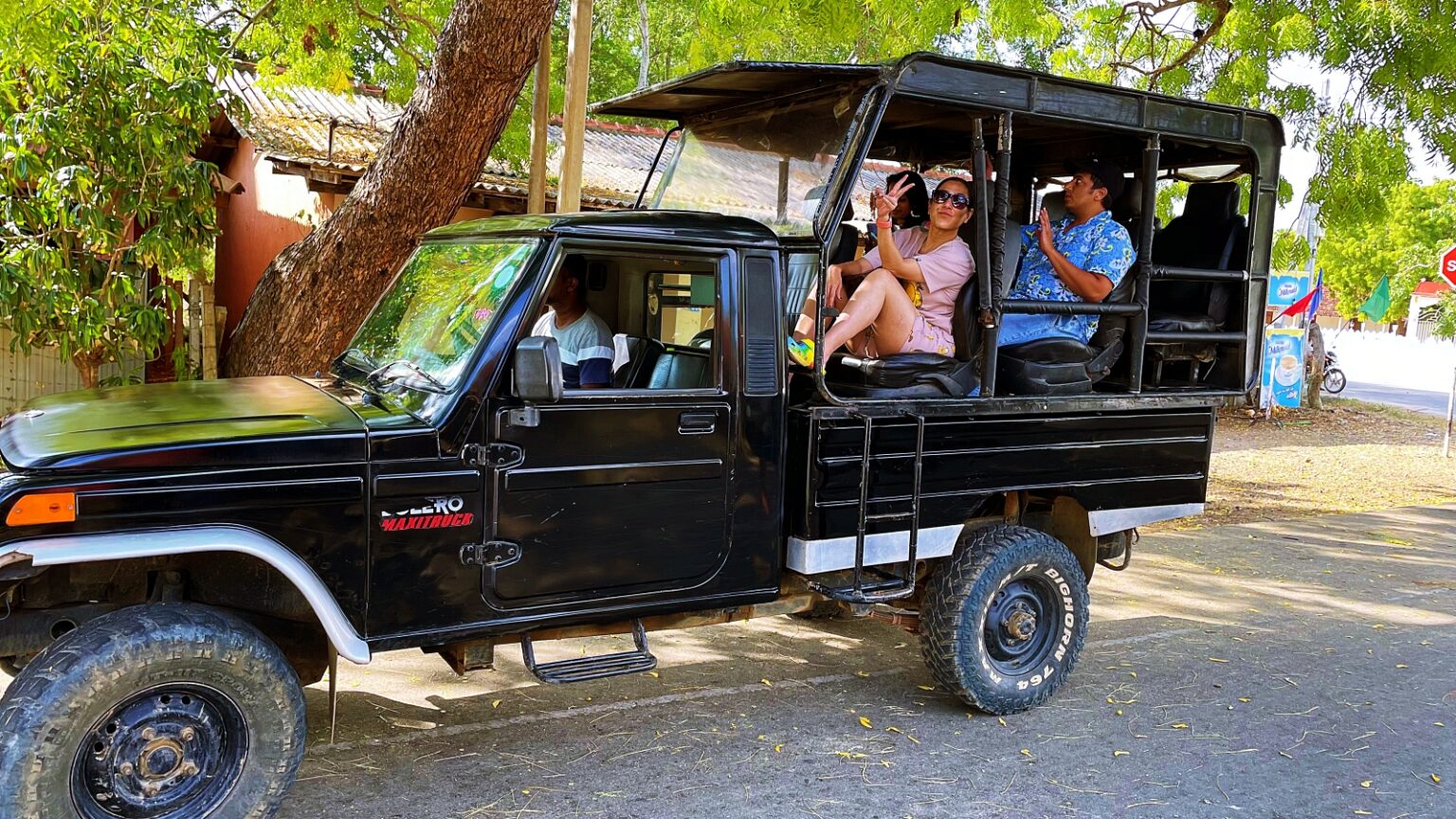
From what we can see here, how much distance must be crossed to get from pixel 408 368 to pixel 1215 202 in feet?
14.3

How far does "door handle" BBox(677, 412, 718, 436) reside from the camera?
4.20 metres

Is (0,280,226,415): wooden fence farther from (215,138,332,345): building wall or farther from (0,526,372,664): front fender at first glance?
(0,526,372,664): front fender

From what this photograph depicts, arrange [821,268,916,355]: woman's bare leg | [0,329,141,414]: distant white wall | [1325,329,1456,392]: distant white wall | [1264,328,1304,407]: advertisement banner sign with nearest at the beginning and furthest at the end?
[821,268,916,355]: woman's bare leg < [0,329,141,414]: distant white wall < [1264,328,1304,407]: advertisement banner sign < [1325,329,1456,392]: distant white wall

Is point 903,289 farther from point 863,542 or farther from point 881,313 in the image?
point 863,542

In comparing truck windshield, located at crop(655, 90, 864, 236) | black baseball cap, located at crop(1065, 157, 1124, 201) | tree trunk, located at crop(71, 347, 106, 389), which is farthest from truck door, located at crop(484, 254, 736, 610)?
tree trunk, located at crop(71, 347, 106, 389)

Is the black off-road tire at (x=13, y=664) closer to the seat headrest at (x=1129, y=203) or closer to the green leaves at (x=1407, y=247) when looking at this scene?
the seat headrest at (x=1129, y=203)

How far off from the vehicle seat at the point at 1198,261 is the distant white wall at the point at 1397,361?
19.1 meters

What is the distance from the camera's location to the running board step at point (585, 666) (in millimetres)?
4059

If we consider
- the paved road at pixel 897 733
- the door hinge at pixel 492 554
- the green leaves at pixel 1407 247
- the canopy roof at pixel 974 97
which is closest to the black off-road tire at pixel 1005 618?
the paved road at pixel 897 733

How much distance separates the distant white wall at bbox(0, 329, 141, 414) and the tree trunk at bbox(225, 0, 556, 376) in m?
3.11

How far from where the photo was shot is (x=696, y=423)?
4.23m

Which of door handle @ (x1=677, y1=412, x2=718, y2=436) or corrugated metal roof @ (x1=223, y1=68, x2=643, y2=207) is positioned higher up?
corrugated metal roof @ (x1=223, y1=68, x2=643, y2=207)

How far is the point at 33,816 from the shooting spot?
313 cm

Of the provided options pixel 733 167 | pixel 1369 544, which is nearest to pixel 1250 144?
pixel 733 167
